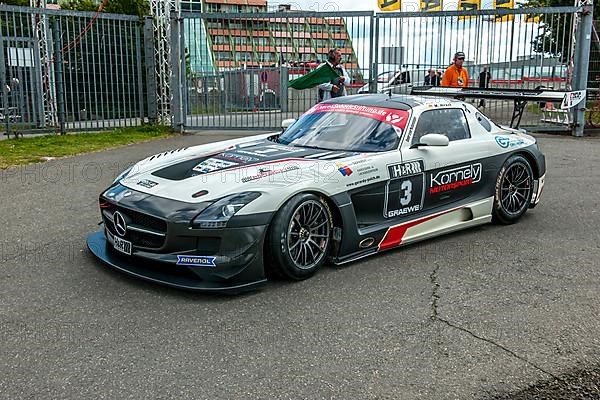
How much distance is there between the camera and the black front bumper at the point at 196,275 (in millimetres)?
4195

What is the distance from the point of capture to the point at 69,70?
13.5m

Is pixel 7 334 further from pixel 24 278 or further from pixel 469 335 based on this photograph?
pixel 469 335

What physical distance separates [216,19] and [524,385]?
12366mm

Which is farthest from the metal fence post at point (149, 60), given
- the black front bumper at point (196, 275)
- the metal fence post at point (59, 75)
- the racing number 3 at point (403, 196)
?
the black front bumper at point (196, 275)

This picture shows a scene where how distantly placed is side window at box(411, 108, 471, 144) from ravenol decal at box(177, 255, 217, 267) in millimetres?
2353

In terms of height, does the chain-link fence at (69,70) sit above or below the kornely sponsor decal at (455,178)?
above

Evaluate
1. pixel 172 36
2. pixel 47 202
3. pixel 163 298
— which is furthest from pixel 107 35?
pixel 163 298

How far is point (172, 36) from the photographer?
13.9 m

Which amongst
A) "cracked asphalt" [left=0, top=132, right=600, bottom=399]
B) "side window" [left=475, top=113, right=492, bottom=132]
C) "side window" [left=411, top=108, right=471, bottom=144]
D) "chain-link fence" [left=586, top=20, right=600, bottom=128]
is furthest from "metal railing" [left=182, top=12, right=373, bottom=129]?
"cracked asphalt" [left=0, top=132, right=600, bottom=399]

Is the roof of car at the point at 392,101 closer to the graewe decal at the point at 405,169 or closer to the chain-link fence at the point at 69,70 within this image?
the graewe decal at the point at 405,169

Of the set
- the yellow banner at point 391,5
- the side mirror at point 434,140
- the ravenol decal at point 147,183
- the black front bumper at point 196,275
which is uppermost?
the yellow banner at point 391,5

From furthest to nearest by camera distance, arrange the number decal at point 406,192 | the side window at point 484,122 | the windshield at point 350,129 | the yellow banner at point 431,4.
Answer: the yellow banner at point 431,4
the side window at point 484,122
the windshield at point 350,129
the number decal at point 406,192

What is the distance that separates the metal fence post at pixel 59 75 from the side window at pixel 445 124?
32.2 feet

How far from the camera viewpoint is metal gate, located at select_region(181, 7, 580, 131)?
45.3ft
